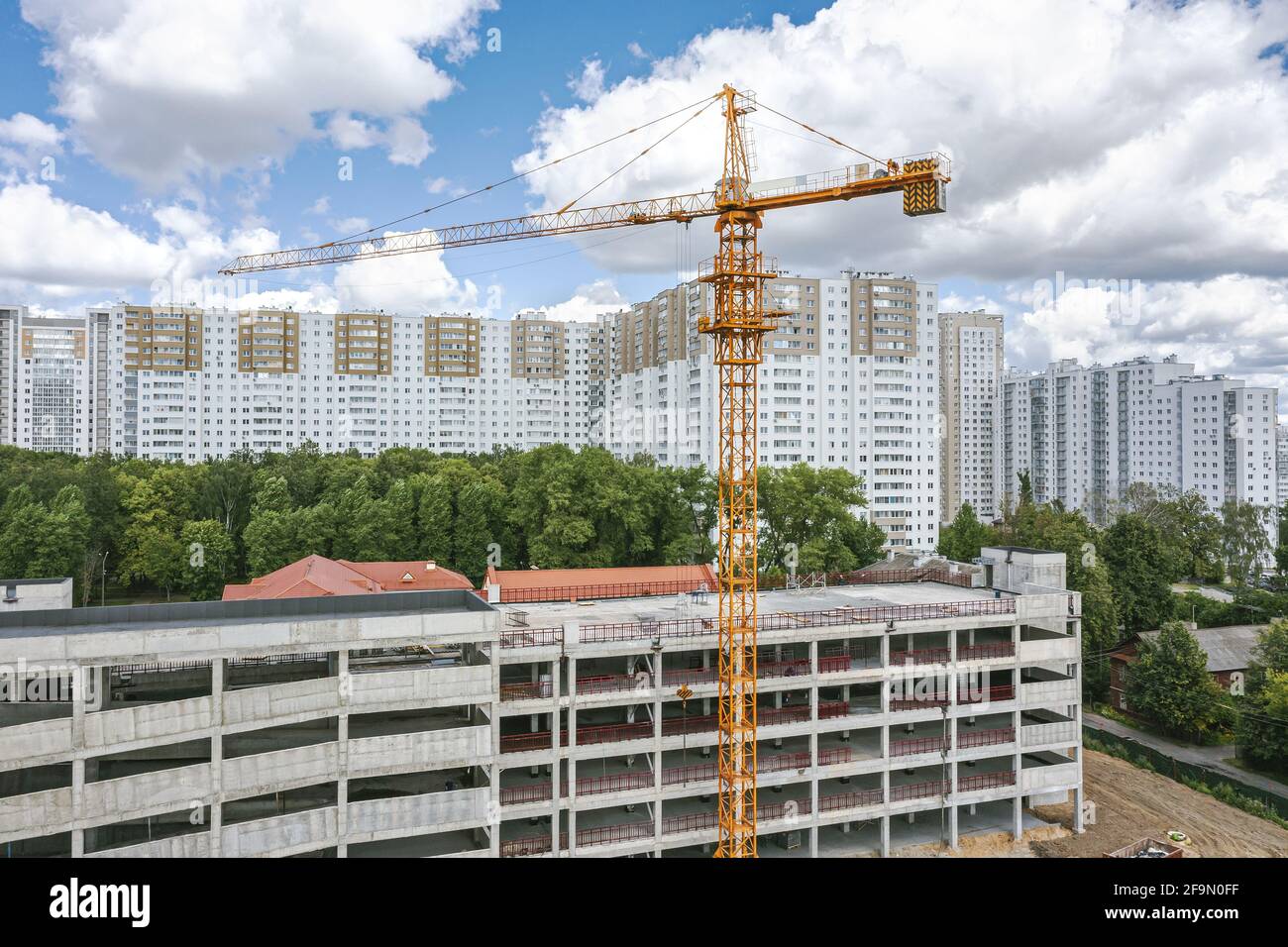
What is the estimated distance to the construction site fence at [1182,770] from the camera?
2744 cm

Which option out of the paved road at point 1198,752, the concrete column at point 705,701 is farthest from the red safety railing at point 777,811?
the paved road at point 1198,752

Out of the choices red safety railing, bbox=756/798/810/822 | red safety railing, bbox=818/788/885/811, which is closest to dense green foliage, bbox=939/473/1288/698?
red safety railing, bbox=818/788/885/811

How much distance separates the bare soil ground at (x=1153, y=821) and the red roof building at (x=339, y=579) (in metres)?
21.4

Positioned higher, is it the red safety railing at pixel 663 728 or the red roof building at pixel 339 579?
the red roof building at pixel 339 579

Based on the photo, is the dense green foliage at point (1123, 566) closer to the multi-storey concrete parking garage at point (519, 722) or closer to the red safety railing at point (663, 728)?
the multi-storey concrete parking garage at point (519, 722)

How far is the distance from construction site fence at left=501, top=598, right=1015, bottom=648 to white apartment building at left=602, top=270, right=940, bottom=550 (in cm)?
3562

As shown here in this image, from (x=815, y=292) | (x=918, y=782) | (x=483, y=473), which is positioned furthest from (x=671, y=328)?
(x=918, y=782)

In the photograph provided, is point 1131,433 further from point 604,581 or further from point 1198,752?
point 604,581

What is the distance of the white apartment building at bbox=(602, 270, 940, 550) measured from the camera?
Answer: 5984 centimetres

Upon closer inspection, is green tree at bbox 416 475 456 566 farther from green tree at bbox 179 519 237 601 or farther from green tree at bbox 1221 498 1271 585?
green tree at bbox 1221 498 1271 585

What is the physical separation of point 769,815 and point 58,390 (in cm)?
9073

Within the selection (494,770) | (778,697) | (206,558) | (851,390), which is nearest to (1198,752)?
(778,697)
